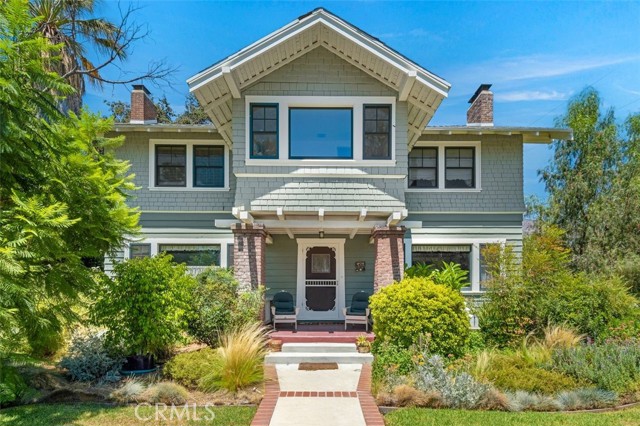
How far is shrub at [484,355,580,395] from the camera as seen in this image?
7418 millimetres

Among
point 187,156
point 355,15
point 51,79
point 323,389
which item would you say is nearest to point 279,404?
point 323,389

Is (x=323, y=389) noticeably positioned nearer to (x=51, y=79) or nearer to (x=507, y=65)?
(x=51, y=79)

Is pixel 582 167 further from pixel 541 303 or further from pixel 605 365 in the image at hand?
pixel 605 365

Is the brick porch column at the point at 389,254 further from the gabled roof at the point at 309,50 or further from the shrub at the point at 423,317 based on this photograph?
the gabled roof at the point at 309,50

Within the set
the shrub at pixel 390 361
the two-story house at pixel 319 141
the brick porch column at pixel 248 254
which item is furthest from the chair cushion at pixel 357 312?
the brick porch column at pixel 248 254

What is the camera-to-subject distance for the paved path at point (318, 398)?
632 cm

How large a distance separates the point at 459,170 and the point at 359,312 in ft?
18.5

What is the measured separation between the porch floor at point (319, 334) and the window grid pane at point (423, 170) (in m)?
5.03

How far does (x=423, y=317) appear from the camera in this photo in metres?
9.09

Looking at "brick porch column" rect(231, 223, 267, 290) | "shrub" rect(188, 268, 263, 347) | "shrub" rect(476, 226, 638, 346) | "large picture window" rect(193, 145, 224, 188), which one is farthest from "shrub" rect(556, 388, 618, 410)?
"large picture window" rect(193, 145, 224, 188)

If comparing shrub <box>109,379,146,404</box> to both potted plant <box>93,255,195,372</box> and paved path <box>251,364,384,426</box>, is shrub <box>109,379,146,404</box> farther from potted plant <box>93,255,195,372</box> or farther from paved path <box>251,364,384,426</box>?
paved path <box>251,364,384,426</box>

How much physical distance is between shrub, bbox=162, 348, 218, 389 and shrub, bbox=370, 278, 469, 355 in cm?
343

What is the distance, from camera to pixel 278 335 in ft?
35.8

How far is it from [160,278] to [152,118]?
8.65 metres
